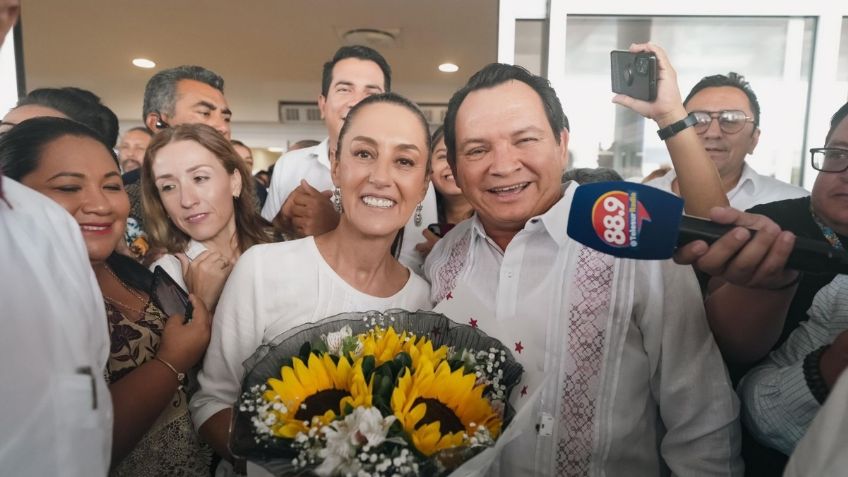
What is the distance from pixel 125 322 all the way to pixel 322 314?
44 cm

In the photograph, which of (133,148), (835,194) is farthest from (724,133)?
Result: (133,148)

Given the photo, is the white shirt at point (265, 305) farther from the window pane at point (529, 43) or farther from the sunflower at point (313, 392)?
the window pane at point (529, 43)

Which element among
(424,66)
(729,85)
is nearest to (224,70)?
(424,66)

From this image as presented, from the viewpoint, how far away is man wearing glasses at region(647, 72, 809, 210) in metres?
2.30

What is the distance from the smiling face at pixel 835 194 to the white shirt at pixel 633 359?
0.35 m

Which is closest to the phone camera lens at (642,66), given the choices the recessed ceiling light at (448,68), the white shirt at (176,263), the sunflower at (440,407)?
the sunflower at (440,407)

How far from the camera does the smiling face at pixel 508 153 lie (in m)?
1.26

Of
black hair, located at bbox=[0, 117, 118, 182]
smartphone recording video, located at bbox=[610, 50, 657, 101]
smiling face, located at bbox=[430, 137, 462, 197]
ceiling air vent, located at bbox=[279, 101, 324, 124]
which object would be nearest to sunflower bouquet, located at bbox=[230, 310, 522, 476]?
black hair, located at bbox=[0, 117, 118, 182]

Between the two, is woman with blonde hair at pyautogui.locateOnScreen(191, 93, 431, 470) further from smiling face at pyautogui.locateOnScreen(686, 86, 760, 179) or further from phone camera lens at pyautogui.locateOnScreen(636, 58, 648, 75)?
smiling face at pyautogui.locateOnScreen(686, 86, 760, 179)

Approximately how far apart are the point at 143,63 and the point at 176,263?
18.4 ft

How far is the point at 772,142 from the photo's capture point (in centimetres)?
295

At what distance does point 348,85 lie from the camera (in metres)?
2.52

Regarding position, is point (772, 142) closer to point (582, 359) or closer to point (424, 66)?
point (582, 359)

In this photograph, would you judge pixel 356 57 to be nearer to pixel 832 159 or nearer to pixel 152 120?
pixel 152 120
